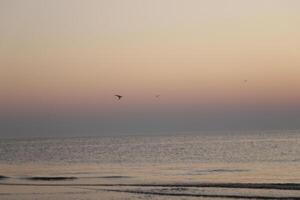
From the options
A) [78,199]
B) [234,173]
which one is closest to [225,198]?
[78,199]

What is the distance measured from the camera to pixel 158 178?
150 ft

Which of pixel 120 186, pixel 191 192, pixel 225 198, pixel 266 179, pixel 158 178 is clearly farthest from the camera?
pixel 158 178

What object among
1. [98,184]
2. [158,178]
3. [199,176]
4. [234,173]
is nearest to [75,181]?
[98,184]

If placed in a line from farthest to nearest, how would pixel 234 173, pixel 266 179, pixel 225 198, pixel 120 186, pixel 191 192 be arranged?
pixel 234 173 < pixel 266 179 < pixel 120 186 < pixel 191 192 < pixel 225 198

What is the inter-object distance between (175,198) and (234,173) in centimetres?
1790

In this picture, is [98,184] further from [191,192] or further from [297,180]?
[297,180]

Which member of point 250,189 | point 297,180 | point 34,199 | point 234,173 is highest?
point 234,173

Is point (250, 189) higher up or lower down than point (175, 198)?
higher up

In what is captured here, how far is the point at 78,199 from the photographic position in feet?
106

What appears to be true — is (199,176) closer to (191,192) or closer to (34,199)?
(191,192)

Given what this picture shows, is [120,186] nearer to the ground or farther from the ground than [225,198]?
farther from the ground

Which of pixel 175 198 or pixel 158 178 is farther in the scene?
pixel 158 178

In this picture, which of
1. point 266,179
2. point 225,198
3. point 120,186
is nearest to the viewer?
point 225,198

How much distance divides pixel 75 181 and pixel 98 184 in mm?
3640
